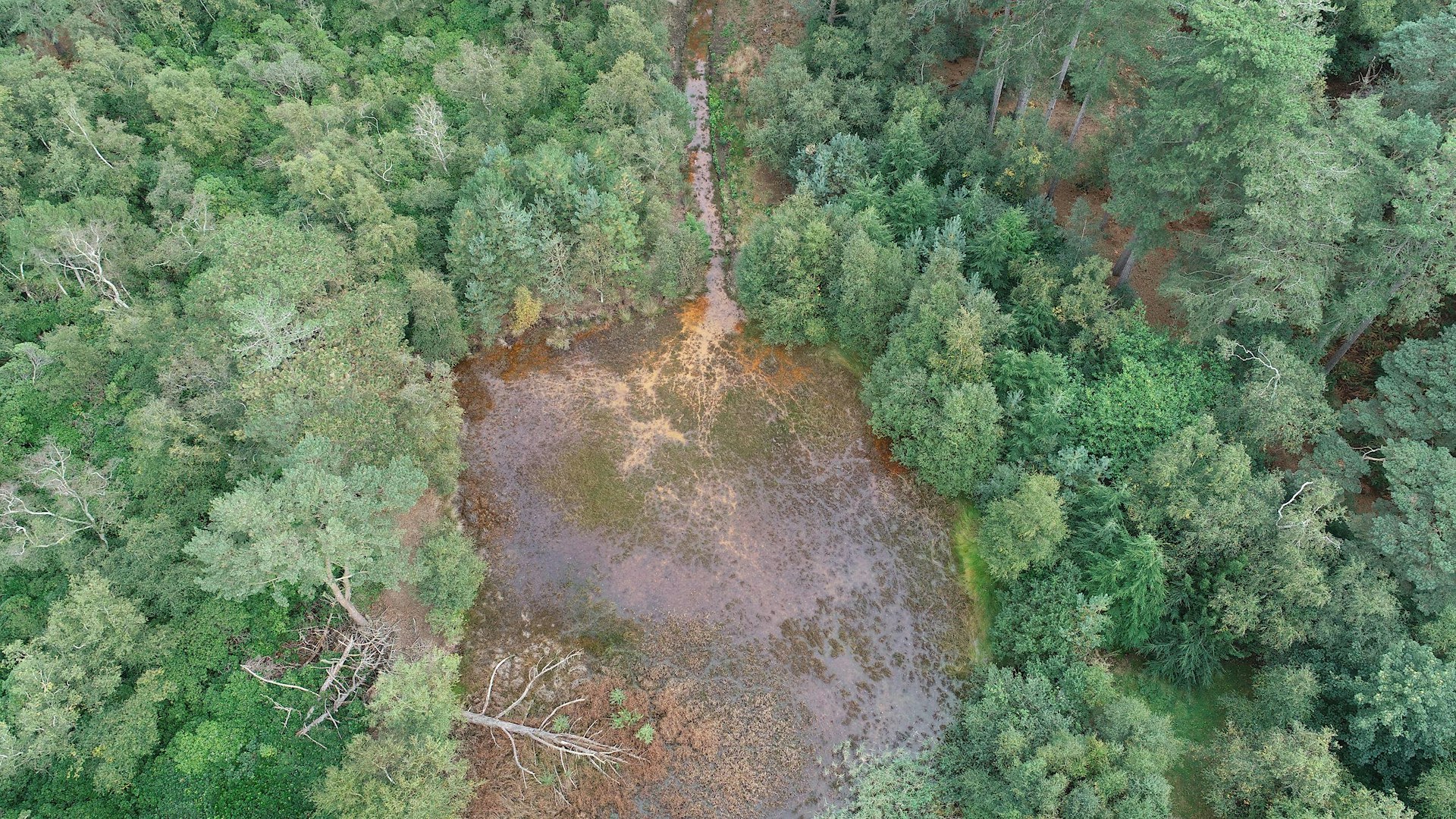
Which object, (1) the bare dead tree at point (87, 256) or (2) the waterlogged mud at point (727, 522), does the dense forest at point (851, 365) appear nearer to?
(1) the bare dead tree at point (87, 256)

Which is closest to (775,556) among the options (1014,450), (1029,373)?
(1014,450)

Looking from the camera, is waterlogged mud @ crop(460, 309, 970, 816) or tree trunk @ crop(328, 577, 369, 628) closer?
tree trunk @ crop(328, 577, 369, 628)

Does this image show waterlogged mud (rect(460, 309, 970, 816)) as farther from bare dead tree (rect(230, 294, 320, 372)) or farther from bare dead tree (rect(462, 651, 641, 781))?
bare dead tree (rect(230, 294, 320, 372))

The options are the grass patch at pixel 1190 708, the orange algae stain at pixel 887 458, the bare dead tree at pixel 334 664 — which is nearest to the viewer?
the grass patch at pixel 1190 708

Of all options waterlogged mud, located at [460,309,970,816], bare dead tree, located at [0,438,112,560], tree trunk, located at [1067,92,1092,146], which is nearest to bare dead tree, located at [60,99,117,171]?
bare dead tree, located at [0,438,112,560]

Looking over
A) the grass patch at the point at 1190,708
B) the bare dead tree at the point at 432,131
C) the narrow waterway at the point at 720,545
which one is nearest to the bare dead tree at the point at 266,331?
the narrow waterway at the point at 720,545

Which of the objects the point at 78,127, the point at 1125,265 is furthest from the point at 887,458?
the point at 78,127
